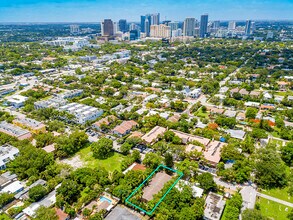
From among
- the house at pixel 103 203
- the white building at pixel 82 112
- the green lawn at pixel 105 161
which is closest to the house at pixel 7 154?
the green lawn at pixel 105 161

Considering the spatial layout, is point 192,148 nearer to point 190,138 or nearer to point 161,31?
point 190,138

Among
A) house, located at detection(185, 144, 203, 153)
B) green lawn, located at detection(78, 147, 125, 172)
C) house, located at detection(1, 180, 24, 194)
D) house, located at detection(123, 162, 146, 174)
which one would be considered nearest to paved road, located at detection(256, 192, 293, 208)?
house, located at detection(185, 144, 203, 153)

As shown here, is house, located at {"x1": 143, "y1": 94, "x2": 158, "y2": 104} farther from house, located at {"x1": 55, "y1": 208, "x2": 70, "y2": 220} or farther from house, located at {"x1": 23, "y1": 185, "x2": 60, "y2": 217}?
house, located at {"x1": 55, "y1": 208, "x2": 70, "y2": 220}

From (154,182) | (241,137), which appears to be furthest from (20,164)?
(241,137)

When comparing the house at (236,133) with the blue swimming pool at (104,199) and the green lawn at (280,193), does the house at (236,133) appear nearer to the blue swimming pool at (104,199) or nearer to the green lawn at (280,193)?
the green lawn at (280,193)

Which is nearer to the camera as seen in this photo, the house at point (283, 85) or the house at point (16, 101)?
the house at point (16, 101)

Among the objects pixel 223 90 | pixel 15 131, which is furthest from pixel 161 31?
pixel 15 131
